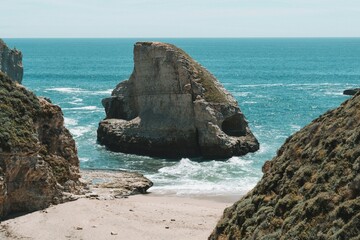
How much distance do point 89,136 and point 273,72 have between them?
3570 inches

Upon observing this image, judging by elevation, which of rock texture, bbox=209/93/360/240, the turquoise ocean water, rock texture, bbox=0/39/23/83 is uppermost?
rock texture, bbox=209/93/360/240

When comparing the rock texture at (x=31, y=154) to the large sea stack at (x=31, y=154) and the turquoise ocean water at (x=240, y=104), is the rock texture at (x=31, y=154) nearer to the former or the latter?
the large sea stack at (x=31, y=154)

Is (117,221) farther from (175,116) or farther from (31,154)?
(175,116)

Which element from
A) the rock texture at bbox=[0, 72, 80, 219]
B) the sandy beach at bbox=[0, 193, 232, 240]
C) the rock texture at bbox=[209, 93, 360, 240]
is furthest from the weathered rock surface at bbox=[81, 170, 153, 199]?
the rock texture at bbox=[209, 93, 360, 240]

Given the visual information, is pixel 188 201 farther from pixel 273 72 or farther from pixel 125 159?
pixel 273 72

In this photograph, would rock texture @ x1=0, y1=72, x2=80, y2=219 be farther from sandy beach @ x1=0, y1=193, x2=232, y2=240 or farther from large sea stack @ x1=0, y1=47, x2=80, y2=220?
sandy beach @ x1=0, y1=193, x2=232, y2=240

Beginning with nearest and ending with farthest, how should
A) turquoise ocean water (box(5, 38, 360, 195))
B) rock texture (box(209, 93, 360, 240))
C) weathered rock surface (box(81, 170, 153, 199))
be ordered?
1. rock texture (box(209, 93, 360, 240))
2. weathered rock surface (box(81, 170, 153, 199))
3. turquoise ocean water (box(5, 38, 360, 195))

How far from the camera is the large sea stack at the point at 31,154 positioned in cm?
3572

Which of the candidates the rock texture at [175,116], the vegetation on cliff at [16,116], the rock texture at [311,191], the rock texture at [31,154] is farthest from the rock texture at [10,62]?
the rock texture at [311,191]

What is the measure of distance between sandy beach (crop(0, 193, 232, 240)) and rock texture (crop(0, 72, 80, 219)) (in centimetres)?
123

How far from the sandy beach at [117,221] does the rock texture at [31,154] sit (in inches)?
48.5

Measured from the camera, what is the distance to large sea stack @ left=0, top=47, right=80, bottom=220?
117ft

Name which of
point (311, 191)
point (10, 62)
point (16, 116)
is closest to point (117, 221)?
point (16, 116)

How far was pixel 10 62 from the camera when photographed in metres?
92.7
